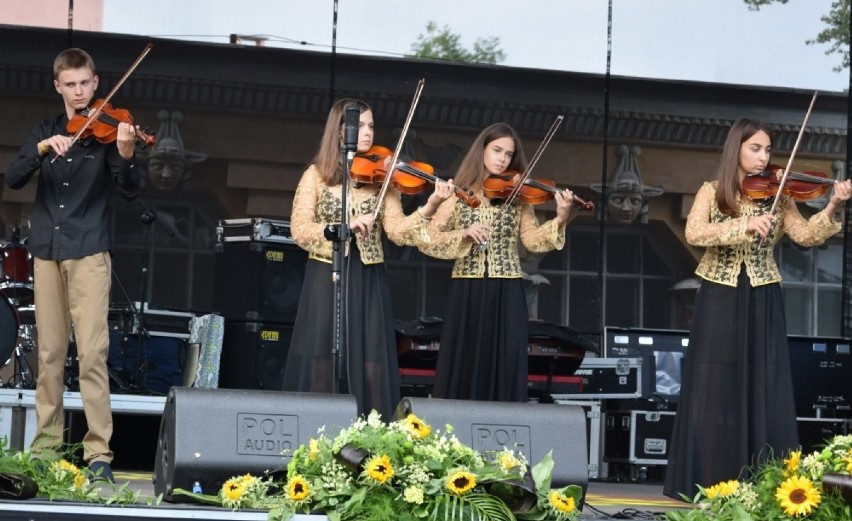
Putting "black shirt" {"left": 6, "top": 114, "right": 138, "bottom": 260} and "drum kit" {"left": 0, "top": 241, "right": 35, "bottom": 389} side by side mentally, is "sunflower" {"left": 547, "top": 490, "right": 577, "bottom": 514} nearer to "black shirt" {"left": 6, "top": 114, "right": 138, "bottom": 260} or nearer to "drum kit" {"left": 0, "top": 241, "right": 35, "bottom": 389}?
"black shirt" {"left": 6, "top": 114, "right": 138, "bottom": 260}

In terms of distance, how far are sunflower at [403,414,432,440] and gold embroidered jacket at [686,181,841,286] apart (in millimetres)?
2413

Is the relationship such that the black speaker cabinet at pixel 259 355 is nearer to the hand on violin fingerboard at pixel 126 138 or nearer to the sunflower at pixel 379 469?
the hand on violin fingerboard at pixel 126 138

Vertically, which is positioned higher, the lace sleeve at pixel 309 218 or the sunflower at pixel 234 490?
the lace sleeve at pixel 309 218

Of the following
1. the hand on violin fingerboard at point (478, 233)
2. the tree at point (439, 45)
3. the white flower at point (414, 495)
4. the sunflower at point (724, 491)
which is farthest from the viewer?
the tree at point (439, 45)

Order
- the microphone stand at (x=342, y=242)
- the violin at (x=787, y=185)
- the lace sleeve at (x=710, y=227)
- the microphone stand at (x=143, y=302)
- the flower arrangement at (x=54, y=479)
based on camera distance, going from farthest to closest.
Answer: the microphone stand at (x=143, y=302) < the violin at (x=787, y=185) < the lace sleeve at (x=710, y=227) < the microphone stand at (x=342, y=242) < the flower arrangement at (x=54, y=479)

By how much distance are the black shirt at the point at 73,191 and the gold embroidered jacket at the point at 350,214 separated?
0.70 meters

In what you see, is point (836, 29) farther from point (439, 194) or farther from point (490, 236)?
point (439, 194)

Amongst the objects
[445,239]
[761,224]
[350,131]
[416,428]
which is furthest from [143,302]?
[416,428]

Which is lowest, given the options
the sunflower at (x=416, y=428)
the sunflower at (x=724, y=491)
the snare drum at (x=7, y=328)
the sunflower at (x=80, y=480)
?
the sunflower at (x=80, y=480)

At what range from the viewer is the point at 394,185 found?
5.82 metres

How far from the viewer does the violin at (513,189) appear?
20.7 feet

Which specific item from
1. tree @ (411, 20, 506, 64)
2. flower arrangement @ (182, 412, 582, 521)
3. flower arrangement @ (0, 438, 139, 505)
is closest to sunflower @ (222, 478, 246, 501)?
flower arrangement @ (182, 412, 582, 521)

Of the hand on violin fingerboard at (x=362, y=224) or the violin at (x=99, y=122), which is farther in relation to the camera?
the hand on violin fingerboard at (x=362, y=224)

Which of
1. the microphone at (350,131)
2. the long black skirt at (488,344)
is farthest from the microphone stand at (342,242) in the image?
the long black skirt at (488,344)
